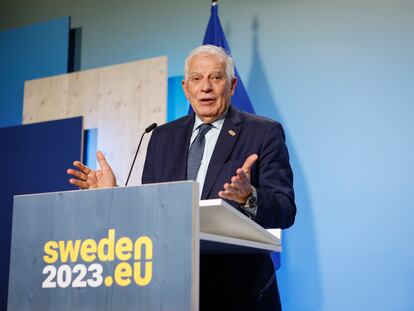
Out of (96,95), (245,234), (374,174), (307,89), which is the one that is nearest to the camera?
(245,234)

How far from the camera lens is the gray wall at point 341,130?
359 cm

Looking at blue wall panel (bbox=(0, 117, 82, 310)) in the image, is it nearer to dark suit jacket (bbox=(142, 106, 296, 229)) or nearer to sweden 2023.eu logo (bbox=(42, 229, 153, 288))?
dark suit jacket (bbox=(142, 106, 296, 229))

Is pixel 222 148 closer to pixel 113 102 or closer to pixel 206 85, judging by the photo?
pixel 206 85

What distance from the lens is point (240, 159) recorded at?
2057 mm

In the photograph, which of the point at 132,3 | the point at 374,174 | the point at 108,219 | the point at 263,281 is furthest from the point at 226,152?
the point at 132,3

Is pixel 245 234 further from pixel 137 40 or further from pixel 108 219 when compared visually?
pixel 137 40

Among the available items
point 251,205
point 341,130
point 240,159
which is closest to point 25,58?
point 341,130

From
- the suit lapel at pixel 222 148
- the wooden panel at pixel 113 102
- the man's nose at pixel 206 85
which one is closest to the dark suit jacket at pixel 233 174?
the suit lapel at pixel 222 148

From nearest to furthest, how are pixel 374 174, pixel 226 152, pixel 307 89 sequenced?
pixel 226 152
pixel 374 174
pixel 307 89

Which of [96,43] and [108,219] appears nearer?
[108,219]

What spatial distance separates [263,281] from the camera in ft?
6.19

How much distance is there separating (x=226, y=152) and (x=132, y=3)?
10.5 ft

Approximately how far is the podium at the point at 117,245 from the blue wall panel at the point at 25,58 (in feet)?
12.0

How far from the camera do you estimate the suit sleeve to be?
178 centimetres
